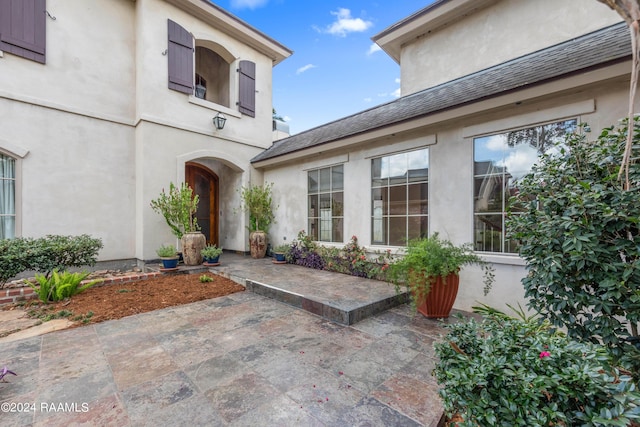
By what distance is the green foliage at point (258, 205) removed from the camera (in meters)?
7.41

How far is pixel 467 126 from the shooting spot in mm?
4125

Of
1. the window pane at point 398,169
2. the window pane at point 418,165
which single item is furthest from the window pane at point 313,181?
the window pane at point 418,165

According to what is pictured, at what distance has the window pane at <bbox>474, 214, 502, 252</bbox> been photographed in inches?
151

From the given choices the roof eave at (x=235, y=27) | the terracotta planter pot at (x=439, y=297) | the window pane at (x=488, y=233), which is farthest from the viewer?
the roof eave at (x=235, y=27)

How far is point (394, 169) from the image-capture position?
202 inches

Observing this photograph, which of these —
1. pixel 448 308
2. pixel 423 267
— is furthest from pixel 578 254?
pixel 448 308

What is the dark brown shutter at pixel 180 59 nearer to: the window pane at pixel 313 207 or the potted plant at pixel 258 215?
the potted plant at pixel 258 215

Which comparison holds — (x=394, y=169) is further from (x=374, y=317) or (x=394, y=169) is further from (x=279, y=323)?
(x=279, y=323)

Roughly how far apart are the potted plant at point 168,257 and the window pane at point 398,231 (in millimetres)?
4561

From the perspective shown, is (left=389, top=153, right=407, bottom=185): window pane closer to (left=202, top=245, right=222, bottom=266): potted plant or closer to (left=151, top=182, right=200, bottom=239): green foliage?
(left=202, top=245, right=222, bottom=266): potted plant

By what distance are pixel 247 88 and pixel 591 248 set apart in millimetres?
8405

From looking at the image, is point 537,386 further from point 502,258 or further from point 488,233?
point 488,233

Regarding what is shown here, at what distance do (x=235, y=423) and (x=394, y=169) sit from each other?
453cm

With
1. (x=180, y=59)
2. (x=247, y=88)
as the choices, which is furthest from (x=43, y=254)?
(x=247, y=88)
